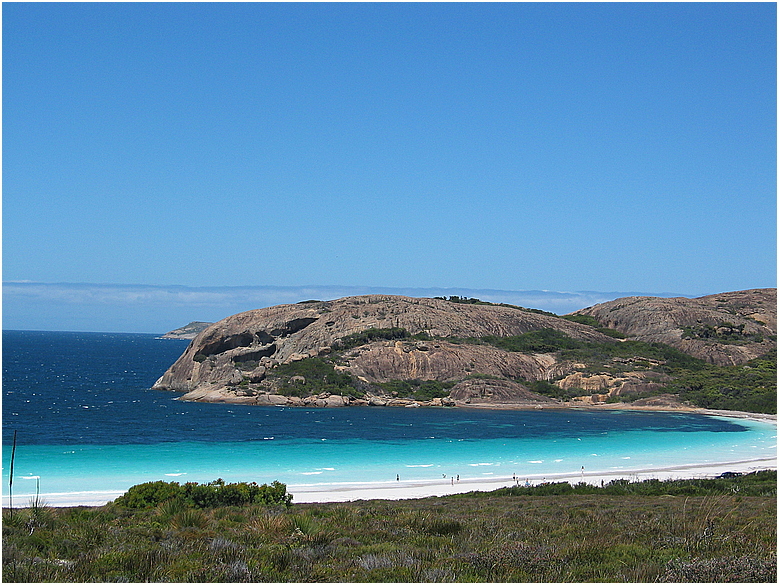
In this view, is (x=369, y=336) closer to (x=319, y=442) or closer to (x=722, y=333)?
(x=319, y=442)

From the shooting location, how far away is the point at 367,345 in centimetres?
8694

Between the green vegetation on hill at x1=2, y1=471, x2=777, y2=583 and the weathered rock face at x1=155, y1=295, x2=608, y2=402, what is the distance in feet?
214

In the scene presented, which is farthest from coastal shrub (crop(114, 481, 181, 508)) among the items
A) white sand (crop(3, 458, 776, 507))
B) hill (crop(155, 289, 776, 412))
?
hill (crop(155, 289, 776, 412))

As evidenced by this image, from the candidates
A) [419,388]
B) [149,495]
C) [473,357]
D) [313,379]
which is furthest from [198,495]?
[473,357]

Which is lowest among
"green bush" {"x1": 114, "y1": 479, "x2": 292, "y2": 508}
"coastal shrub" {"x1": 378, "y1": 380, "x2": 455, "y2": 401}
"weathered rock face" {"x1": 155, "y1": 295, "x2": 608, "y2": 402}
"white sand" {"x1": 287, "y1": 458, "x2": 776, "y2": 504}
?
"white sand" {"x1": 287, "y1": 458, "x2": 776, "y2": 504}

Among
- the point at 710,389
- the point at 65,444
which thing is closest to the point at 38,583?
the point at 65,444

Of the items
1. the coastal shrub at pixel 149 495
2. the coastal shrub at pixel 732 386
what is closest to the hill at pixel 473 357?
the coastal shrub at pixel 732 386

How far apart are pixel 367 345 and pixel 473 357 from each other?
12934mm

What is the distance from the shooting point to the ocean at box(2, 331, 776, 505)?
40.2 m

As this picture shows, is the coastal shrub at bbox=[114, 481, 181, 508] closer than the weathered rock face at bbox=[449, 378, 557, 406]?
Yes

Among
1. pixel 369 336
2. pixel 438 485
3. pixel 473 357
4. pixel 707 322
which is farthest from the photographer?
pixel 707 322

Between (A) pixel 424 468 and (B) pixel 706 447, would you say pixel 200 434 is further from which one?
(B) pixel 706 447

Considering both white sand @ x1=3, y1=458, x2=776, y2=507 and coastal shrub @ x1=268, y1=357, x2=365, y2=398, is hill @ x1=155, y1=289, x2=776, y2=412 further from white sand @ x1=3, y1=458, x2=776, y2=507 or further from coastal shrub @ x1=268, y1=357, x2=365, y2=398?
white sand @ x1=3, y1=458, x2=776, y2=507

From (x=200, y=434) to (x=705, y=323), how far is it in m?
77.2
